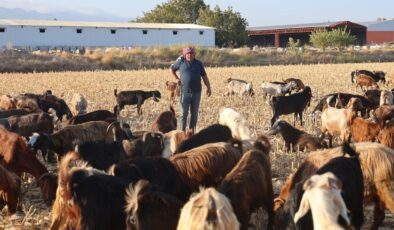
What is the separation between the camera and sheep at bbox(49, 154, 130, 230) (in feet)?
20.2

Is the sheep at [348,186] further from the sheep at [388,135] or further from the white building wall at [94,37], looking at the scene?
the white building wall at [94,37]

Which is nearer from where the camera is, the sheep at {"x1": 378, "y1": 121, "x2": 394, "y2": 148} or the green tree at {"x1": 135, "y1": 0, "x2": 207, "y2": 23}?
the sheep at {"x1": 378, "y1": 121, "x2": 394, "y2": 148}

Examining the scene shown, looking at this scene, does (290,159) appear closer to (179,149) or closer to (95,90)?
(179,149)

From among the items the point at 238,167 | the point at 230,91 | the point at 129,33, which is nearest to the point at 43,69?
the point at 230,91

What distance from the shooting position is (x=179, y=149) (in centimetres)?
992

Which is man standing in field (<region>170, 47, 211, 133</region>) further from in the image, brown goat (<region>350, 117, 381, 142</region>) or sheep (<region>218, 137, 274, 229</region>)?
sheep (<region>218, 137, 274, 229</region>)

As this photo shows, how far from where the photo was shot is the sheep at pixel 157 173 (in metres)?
7.39

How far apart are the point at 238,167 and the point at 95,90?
19731 mm

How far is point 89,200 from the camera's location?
6.15 meters

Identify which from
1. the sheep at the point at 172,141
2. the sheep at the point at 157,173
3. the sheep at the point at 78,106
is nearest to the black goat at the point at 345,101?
the sheep at the point at 78,106

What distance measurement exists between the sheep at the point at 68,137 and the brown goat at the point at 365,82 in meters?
16.3

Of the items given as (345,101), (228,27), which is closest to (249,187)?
(345,101)

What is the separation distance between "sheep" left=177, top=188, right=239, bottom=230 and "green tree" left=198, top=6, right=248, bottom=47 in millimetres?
77664

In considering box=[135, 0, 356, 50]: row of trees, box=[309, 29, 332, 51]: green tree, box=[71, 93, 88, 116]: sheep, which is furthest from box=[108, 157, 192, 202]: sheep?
box=[309, 29, 332, 51]: green tree
